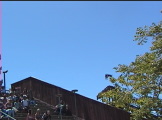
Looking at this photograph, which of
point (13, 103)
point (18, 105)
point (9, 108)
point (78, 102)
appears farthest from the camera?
point (78, 102)

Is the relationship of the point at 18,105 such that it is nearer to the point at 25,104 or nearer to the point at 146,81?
the point at 25,104

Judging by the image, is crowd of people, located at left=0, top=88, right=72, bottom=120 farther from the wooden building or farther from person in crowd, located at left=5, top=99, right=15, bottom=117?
the wooden building

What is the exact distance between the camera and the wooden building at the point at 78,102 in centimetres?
2006

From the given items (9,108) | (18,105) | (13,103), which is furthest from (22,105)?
(9,108)

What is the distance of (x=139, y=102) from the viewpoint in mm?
20281

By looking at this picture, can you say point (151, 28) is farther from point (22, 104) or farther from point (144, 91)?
point (22, 104)

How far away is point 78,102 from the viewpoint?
843 inches

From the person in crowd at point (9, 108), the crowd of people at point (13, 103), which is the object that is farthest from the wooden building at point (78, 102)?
the person in crowd at point (9, 108)

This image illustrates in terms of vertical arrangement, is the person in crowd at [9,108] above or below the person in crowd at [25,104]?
below

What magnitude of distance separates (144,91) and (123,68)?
2.56 m

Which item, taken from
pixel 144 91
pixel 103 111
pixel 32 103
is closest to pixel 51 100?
pixel 32 103

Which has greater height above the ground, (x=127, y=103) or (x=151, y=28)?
(x=151, y=28)

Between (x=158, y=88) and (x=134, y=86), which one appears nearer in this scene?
(x=158, y=88)

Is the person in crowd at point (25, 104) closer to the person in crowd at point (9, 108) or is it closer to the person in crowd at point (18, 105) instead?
the person in crowd at point (18, 105)
